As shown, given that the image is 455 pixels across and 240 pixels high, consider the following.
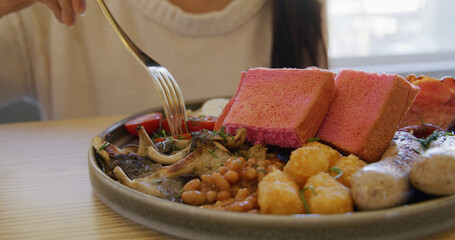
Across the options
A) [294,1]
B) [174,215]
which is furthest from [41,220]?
[294,1]

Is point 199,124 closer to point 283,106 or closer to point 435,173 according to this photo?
point 283,106

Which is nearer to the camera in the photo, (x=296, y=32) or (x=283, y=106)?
(x=283, y=106)

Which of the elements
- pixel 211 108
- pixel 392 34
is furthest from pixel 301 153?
pixel 392 34

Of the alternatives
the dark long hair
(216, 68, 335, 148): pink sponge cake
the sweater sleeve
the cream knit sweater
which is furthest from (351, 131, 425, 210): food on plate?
the sweater sleeve

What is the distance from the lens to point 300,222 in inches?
37.4

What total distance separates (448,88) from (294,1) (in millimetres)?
1656

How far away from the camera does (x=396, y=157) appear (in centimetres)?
124

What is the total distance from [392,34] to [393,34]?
16mm

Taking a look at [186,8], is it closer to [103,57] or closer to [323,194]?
[103,57]

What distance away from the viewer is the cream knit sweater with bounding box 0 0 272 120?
3414 millimetres

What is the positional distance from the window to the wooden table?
12.7 ft

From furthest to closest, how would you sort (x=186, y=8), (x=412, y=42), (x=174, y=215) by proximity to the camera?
(x=412, y=42), (x=186, y=8), (x=174, y=215)

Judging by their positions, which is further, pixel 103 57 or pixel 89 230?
pixel 103 57

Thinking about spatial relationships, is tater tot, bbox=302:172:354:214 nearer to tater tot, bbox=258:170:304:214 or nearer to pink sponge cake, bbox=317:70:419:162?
tater tot, bbox=258:170:304:214
